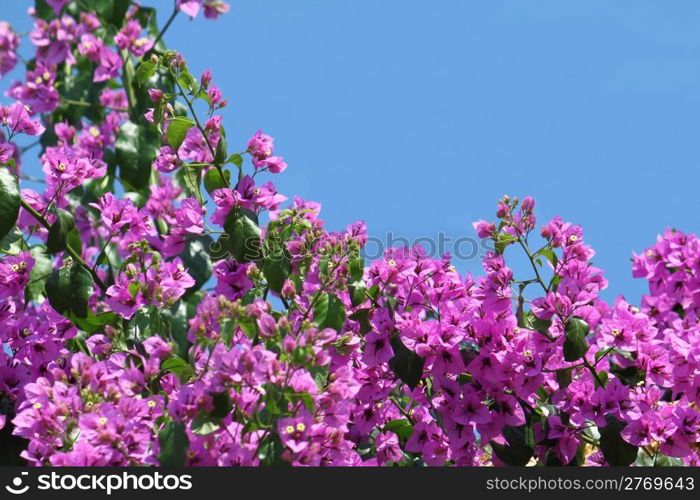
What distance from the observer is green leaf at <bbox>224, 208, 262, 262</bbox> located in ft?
8.62

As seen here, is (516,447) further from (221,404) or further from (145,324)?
(145,324)

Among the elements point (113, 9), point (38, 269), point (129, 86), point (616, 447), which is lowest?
point (616, 447)

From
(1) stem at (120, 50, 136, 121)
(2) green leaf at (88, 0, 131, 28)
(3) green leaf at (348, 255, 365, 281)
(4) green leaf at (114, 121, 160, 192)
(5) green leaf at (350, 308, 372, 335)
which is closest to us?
(3) green leaf at (348, 255, 365, 281)

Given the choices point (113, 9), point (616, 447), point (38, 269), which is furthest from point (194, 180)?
point (113, 9)

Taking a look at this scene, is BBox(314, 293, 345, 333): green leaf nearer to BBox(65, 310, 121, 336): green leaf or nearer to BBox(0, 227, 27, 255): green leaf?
BBox(65, 310, 121, 336): green leaf

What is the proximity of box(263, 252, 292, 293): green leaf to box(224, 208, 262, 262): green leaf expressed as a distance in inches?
4.1

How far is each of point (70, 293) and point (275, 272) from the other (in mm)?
648

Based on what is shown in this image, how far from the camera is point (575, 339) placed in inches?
98.7

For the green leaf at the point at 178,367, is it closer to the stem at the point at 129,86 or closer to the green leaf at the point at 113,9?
the stem at the point at 129,86

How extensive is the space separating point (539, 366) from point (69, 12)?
12.0 feet

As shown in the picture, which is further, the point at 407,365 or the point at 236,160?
the point at 236,160

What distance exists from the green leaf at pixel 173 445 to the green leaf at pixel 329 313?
0.47 m

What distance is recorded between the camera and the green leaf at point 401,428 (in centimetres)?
282

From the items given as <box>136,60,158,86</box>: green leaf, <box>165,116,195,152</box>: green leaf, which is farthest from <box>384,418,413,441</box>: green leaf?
<box>136,60,158,86</box>: green leaf
